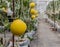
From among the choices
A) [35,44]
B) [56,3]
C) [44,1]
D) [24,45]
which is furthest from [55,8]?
[24,45]

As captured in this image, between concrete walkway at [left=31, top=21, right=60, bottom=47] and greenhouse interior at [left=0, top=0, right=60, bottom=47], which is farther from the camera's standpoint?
concrete walkway at [left=31, top=21, right=60, bottom=47]

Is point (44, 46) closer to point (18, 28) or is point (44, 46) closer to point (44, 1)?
point (18, 28)

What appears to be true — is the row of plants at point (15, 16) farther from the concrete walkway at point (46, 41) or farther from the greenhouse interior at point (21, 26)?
the concrete walkway at point (46, 41)

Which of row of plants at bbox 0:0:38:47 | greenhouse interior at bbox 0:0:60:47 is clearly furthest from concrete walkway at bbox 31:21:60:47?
row of plants at bbox 0:0:38:47

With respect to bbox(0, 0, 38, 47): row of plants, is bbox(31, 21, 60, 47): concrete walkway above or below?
below

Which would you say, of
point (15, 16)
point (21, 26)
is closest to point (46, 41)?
point (15, 16)

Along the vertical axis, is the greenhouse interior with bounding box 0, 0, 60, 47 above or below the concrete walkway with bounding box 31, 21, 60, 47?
above

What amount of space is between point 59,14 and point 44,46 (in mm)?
5497

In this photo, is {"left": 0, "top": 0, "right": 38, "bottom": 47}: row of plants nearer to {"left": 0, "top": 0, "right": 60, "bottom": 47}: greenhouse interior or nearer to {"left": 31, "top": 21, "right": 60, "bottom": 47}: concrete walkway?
{"left": 0, "top": 0, "right": 60, "bottom": 47}: greenhouse interior

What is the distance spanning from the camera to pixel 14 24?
1.35m

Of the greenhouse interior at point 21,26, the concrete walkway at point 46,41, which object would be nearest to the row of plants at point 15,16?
the greenhouse interior at point 21,26

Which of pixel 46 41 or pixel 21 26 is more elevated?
pixel 21 26

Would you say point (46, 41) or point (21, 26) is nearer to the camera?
point (21, 26)

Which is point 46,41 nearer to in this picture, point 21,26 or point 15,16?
point 15,16
